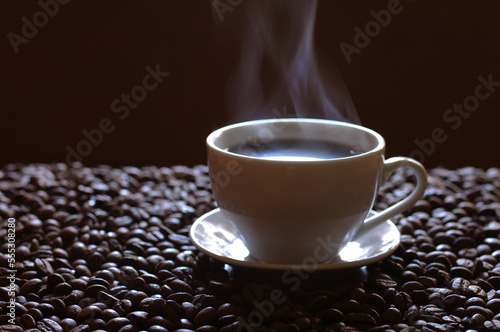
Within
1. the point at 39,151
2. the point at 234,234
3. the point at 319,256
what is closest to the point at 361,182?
the point at 319,256

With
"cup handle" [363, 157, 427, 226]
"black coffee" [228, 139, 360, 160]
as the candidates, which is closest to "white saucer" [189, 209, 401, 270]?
"cup handle" [363, 157, 427, 226]

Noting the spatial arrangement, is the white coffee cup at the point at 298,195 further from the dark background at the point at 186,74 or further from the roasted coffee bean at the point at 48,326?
the dark background at the point at 186,74

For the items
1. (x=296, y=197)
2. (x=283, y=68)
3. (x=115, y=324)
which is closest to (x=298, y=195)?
(x=296, y=197)

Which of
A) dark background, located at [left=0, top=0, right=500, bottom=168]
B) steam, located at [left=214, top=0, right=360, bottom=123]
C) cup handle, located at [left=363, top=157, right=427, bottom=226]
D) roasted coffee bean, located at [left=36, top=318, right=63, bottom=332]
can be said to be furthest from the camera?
dark background, located at [left=0, top=0, right=500, bottom=168]

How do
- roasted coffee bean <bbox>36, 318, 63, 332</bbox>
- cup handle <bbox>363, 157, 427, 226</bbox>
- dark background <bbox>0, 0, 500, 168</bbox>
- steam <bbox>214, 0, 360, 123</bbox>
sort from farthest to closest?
dark background <bbox>0, 0, 500, 168</bbox> < steam <bbox>214, 0, 360, 123</bbox> < cup handle <bbox>363, 157, 427, 226</bbox> < roasted coffee bean <bbox>36, 318, 63, 332</bbox>

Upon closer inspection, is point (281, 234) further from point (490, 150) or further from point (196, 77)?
point (490, 150)

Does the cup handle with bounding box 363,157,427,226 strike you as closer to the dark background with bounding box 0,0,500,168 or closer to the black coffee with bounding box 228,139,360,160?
the black coffee with bounding box 228,139,360,160

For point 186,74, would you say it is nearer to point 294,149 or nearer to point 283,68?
point 283,68
